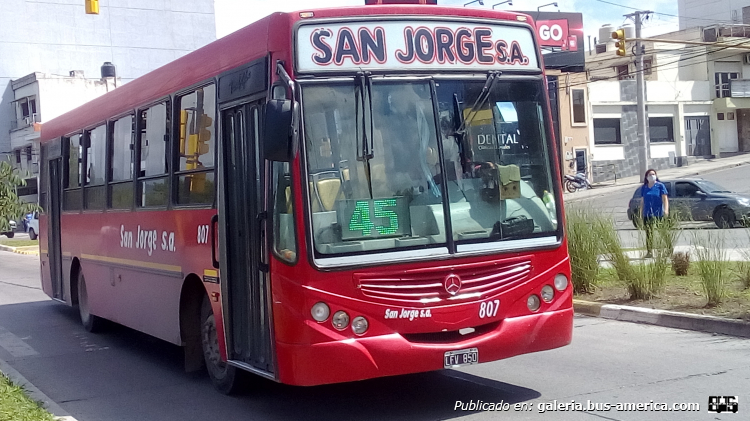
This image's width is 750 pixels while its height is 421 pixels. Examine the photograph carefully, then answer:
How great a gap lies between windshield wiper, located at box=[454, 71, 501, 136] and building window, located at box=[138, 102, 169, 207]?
11.9ft

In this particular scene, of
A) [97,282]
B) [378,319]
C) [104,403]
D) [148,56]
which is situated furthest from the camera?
[148,56]

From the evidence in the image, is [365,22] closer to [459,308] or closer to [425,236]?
[425,236]

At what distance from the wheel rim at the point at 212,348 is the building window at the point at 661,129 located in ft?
157

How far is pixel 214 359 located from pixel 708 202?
2023 centimetres

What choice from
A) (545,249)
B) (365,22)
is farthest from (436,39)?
(545,249)

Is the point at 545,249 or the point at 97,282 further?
the point at 97,282

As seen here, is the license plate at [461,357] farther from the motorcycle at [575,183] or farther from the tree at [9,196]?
the motorcycle at [575,183]

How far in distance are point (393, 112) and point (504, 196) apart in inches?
44.5

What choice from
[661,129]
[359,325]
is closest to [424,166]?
A: [359,325]

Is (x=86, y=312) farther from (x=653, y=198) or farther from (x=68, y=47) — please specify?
(x=68, y=47)

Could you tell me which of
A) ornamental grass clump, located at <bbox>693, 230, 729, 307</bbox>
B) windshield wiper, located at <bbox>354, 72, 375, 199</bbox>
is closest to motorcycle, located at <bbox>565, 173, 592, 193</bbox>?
ornamental grass clump, located at <bbox>693, 230, 729, 307</bbox>

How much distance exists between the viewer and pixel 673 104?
52875 millimetres

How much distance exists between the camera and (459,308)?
6457mm

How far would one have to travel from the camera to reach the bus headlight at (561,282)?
7.00m
